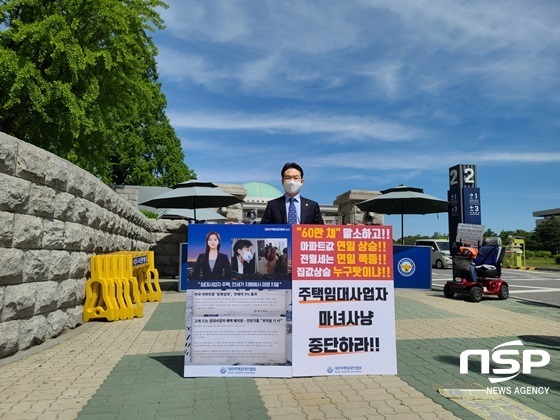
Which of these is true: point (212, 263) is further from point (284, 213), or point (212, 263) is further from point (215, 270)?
point (284, 213)

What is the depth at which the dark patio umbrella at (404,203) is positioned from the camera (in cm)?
1216

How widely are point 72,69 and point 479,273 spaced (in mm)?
12180

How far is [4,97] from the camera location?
13.0 meters

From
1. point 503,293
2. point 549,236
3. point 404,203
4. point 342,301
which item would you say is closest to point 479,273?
point 503,293

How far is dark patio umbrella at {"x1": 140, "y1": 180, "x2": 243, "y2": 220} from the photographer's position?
12.3 metres

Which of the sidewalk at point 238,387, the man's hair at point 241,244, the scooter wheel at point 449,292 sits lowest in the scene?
the sidewalk at point 238,387

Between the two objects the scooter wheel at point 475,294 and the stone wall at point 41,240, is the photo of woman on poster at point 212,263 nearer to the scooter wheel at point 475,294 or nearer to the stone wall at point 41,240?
the stone wall at point 41,240

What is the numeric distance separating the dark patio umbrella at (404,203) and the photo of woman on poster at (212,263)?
27.5 feet

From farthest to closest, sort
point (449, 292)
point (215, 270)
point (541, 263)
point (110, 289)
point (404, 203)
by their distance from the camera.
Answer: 1. point (541, 263)
2. point (404, 203)
3. point (449, 292)
4. point (110, 289)
5. point (215, 270)

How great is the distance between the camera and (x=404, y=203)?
1319 cm

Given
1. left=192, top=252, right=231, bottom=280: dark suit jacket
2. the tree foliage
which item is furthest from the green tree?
left=192, top=252, right=231, bottom=280: dark suit jacket

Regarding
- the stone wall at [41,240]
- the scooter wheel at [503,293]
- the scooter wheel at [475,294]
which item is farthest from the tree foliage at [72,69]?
the scooter wheel at [503,293]

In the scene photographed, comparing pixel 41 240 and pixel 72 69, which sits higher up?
pixel 72 69

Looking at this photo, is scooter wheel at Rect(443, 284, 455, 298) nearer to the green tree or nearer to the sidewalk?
the sidewalk
